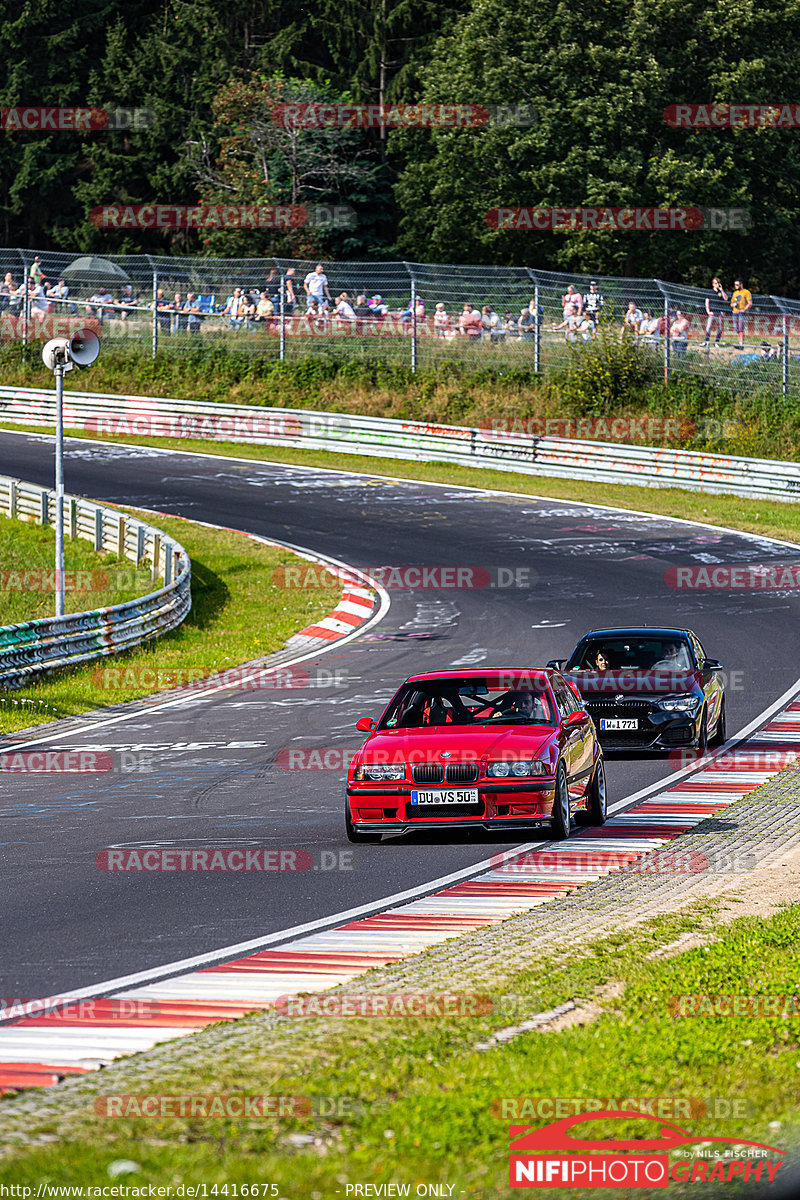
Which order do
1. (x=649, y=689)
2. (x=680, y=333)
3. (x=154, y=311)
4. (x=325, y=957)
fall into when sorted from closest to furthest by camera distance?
1. (x=325, y=957)
2. (x=649, y=689)
3. (x=680, y=333)
4. (x=154, y=311)

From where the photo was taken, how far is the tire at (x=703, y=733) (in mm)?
16694

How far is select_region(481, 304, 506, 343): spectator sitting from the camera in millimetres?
42906

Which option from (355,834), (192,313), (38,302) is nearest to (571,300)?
(192,313)

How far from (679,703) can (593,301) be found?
88.5ft

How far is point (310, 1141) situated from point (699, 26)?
181 feet

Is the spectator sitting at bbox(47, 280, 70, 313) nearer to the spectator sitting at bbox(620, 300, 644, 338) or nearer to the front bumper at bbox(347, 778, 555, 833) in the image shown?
the spectator sitting at bbox(620, 300, 644, 338)

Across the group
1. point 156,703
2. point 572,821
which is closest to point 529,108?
point 156,703

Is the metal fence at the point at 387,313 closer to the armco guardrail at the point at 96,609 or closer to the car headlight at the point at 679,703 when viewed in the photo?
the armco guardrail at the point at 96,609

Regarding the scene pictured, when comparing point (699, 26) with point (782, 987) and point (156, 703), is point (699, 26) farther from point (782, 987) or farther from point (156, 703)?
point (782, 987)

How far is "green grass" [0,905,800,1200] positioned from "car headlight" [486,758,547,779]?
14.3 feet

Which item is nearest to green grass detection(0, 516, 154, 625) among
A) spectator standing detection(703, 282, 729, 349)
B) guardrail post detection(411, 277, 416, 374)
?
guardrail post detection(411, 277, 416, 374)

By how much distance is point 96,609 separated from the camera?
25.6 meters

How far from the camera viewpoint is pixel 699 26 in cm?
5475

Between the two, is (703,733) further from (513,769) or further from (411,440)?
(411,440)
